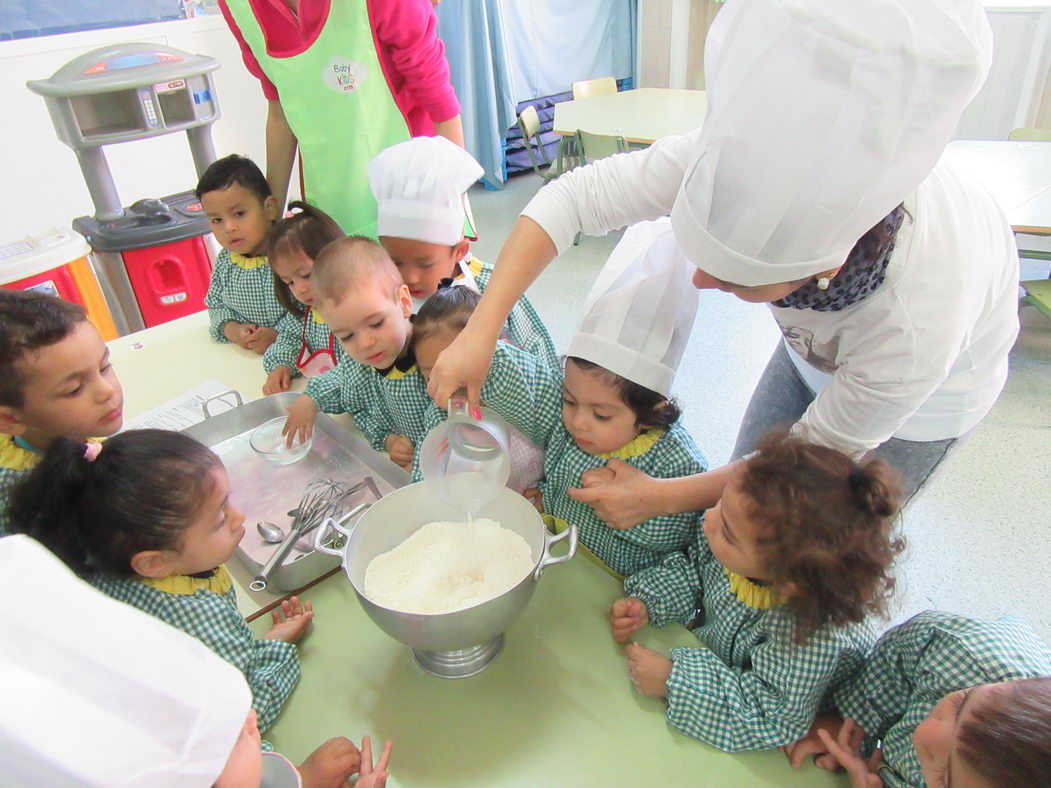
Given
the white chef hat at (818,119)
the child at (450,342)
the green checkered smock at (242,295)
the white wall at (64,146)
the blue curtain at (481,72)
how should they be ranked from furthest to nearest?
the blue curtain at (481,72) < the white wall at (64,146) < the green checkered smock at (242,295) < the child at (450,342) < the white chef hat at (818,119)

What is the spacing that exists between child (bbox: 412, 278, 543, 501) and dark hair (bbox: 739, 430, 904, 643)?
1.40 feet

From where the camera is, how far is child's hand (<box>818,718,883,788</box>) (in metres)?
0.65

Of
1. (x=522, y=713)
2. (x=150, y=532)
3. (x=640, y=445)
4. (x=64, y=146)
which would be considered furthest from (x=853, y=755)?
(x=64, y=146)

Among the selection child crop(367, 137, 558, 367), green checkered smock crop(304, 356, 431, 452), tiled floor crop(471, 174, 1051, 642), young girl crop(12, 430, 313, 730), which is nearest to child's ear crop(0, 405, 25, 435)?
young girl crop(12, 430, 313, 730)

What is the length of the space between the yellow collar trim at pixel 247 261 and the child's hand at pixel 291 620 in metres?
0.90

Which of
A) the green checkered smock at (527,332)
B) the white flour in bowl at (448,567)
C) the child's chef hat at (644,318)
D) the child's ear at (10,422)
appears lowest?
the white flour in bowl at (448,567)

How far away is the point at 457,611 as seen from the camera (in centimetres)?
Answer: 63

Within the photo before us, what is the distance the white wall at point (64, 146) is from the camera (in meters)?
2.45

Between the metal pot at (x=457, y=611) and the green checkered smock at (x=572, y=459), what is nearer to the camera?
the metal pot at (x=457, y=611)

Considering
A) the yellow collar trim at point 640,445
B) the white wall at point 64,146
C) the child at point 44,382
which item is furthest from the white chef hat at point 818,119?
the white wall at point 64,146

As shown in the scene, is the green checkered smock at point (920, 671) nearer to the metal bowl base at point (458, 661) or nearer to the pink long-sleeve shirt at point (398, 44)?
the metal bowl base at point (458, 661)

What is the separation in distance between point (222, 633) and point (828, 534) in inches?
26.2

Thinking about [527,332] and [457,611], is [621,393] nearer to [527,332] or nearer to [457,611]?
[527,332]

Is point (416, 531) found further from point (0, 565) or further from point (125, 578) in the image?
point (0, 565)
